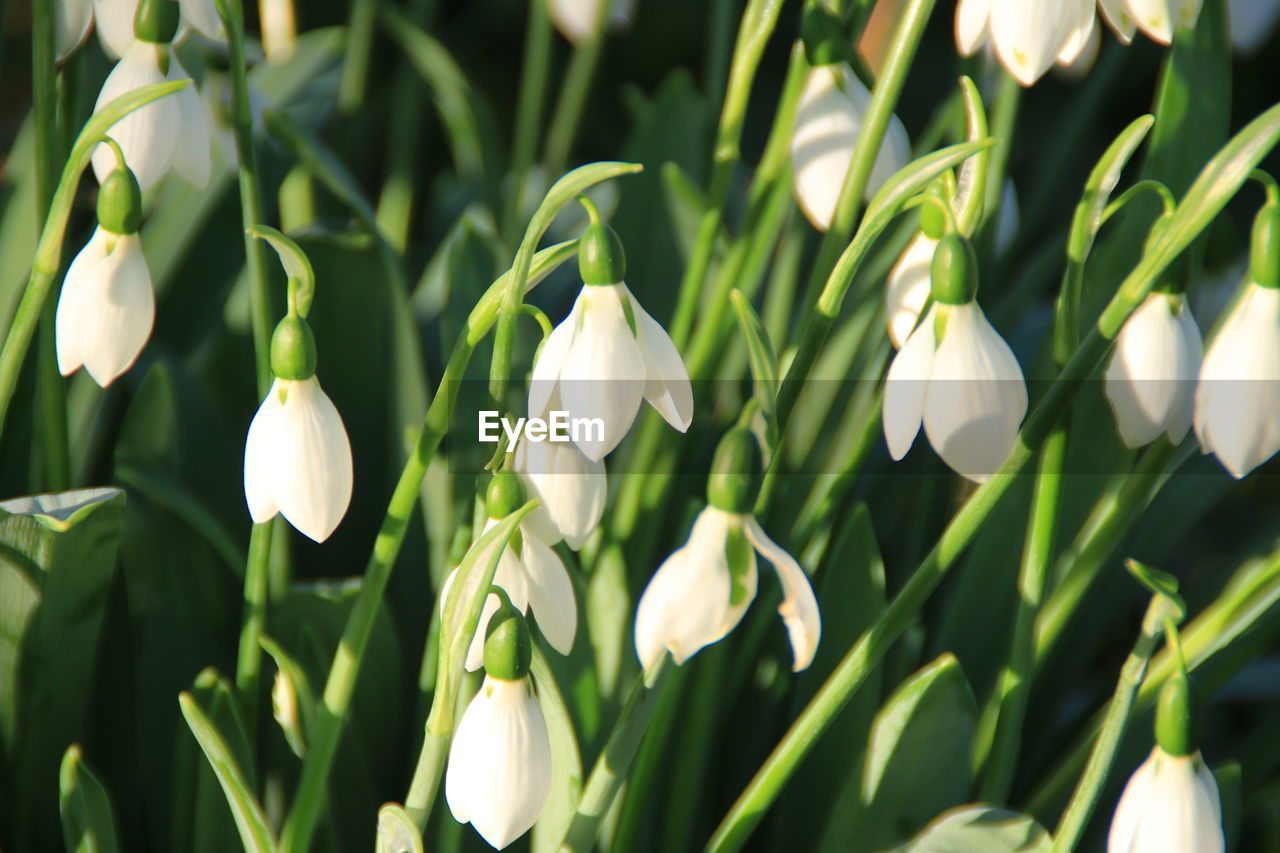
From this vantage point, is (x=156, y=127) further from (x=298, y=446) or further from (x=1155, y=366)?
(x=1155, y=366)

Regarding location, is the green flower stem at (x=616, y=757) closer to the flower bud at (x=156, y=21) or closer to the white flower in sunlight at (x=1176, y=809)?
the white flower in sunlight at (x=1176, y=809)

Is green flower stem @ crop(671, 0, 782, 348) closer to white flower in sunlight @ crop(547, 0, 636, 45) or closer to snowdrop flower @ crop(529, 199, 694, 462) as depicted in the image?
snowdrop flower @ crop(529, 199, 694, 462)

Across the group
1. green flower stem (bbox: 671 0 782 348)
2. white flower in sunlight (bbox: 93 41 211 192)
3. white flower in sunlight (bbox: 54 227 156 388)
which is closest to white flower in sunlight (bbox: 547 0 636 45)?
green flower stem (bbox: 671 0 782 348)

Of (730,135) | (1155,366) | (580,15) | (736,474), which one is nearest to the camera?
(736,474)

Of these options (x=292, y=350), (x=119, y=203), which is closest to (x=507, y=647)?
(x=292, y=350)

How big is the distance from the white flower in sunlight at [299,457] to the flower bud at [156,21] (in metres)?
0.21

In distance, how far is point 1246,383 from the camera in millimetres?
A: 505

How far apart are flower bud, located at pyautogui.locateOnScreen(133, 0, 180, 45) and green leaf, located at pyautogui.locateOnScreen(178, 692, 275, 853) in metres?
0.31

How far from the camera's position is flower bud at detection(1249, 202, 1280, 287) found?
500 mm

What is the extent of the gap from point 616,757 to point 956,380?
0.22 meters

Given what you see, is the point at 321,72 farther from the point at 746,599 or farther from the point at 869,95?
the point at 746,599

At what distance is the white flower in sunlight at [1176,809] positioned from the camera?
499mm

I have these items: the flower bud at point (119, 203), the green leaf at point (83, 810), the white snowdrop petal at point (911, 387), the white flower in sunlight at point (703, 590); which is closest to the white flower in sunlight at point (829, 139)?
the white snowdrop petal at point (911, 387)

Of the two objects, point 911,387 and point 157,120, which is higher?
point 157,120
